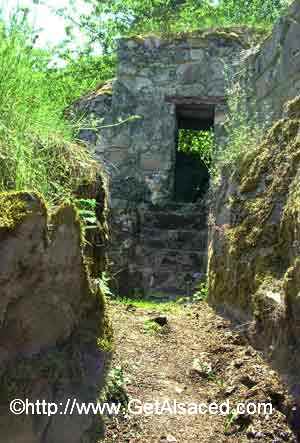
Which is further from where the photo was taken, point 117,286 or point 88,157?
point 117,286

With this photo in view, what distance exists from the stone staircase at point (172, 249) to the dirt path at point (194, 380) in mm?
2521

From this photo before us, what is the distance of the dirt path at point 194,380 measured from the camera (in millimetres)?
2248

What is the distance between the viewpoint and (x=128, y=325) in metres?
3.43

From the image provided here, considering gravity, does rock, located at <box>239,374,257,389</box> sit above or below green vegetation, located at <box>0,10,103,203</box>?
below

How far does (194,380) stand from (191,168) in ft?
20.0

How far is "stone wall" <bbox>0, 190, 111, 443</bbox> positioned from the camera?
79.6 inches

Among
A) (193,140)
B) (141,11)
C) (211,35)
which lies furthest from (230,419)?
(141,11)

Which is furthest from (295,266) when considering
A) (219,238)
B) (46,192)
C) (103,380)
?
(219,238)

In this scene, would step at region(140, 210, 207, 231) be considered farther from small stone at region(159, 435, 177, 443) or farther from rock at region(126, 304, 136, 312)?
small stone at region(159, 435, 177, 443)

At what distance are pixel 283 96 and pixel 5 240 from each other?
2.59 meters

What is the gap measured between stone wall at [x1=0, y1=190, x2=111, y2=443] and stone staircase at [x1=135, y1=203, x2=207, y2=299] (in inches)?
149

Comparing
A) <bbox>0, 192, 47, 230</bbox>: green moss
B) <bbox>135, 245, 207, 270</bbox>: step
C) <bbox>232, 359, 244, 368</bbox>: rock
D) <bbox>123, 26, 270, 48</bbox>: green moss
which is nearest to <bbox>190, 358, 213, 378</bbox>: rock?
<bbox>232, 359, 244, 368</bbox>: rock

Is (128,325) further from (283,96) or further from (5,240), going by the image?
(283,96)

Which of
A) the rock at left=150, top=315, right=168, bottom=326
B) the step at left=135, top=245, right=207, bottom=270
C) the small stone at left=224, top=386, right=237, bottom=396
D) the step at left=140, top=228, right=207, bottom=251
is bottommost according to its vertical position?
the small stone at left=224, top=386, right=237, bottom=396
